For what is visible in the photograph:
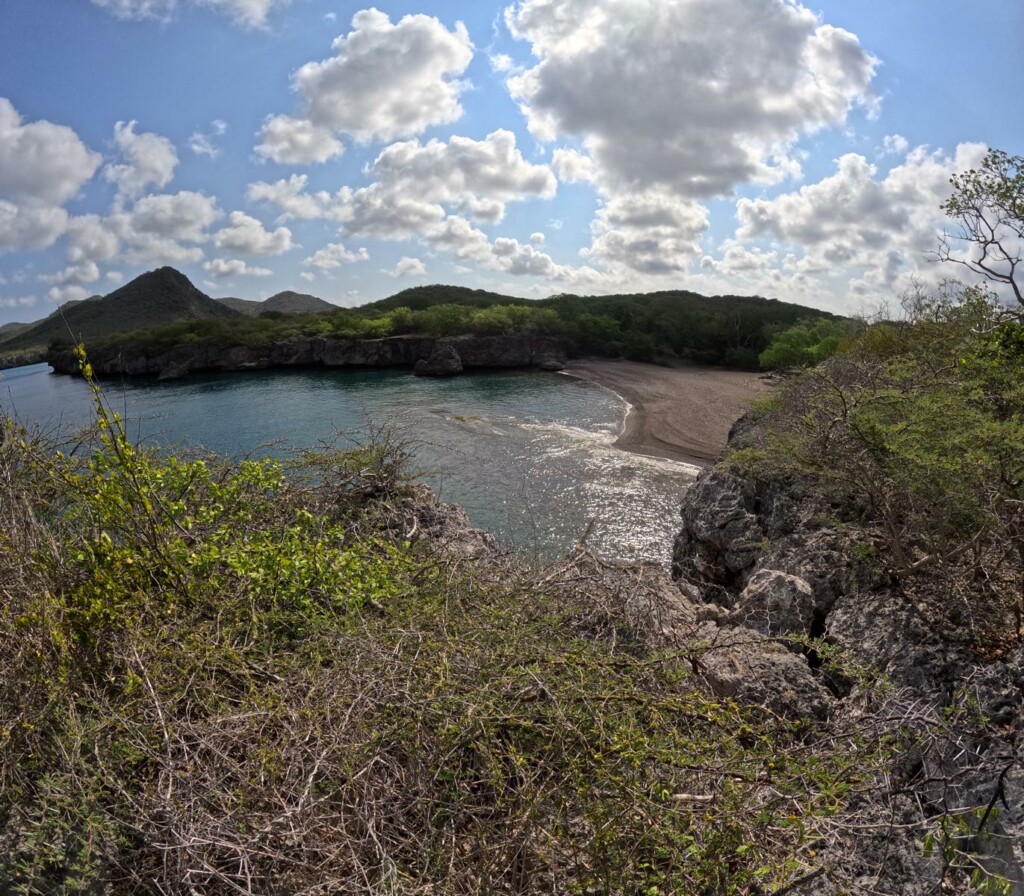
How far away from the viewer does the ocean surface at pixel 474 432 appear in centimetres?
1648

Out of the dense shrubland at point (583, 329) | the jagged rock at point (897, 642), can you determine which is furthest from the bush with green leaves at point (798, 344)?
the jagged rock at point (897, 642)

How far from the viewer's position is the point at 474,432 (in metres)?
27.3

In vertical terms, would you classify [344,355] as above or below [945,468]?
above

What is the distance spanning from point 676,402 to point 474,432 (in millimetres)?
12592

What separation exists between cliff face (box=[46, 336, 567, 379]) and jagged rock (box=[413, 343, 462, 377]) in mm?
2841

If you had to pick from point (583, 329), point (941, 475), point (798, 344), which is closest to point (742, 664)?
point (941, 475)

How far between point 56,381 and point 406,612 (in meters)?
65.7

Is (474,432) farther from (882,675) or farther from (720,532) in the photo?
(882,675)

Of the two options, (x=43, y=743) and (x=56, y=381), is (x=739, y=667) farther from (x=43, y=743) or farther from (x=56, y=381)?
(x=56, y=381)

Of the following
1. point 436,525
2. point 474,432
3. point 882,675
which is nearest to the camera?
point 882,675

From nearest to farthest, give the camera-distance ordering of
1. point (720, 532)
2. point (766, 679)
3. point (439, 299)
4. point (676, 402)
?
point (766, 679), point (720, 532), point (676, 402), point (439, 299)

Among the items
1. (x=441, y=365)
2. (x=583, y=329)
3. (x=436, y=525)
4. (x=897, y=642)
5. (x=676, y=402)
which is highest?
(x=583, y=329)

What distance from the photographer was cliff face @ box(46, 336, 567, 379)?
51375 millimetres

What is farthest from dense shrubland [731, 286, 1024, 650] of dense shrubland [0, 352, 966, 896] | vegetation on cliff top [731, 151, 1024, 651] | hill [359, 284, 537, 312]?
hill [359, 284, 537, 312]
